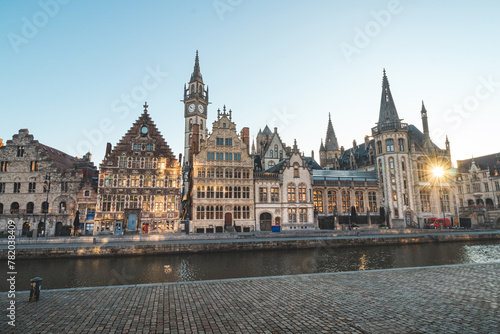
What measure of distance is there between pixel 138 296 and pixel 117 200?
3336cm

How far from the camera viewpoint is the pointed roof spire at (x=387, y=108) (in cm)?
5659

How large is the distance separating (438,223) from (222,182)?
39.1 metres

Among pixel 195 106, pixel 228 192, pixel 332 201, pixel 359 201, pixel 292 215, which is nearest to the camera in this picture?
pixel 228 192

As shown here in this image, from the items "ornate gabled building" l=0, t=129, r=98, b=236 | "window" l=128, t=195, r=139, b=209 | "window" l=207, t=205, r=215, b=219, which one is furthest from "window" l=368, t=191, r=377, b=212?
"ornate gabled building" l=0, t=129, r=98, b=236

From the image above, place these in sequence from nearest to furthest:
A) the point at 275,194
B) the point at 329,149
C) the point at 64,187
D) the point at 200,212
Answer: the point at 64,187, the point at 200,212, the point at 275,194, the point at 329,149

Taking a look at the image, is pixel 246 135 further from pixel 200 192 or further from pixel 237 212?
pixel 237 212

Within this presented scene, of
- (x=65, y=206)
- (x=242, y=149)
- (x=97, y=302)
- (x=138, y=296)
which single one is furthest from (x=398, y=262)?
(x=65, y=206)

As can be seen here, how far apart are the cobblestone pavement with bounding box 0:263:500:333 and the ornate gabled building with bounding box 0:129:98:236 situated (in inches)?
1365

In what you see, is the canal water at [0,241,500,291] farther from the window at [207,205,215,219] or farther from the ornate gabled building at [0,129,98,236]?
the ornate gabled building at [0,129,98,236]

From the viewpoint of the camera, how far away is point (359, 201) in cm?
5297

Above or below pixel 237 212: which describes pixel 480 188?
above

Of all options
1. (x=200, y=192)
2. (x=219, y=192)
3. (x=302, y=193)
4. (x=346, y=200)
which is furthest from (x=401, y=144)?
(x=200, y=192)

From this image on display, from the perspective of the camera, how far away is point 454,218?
54.7 meters

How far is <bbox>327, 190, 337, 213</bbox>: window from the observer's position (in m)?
51.4
